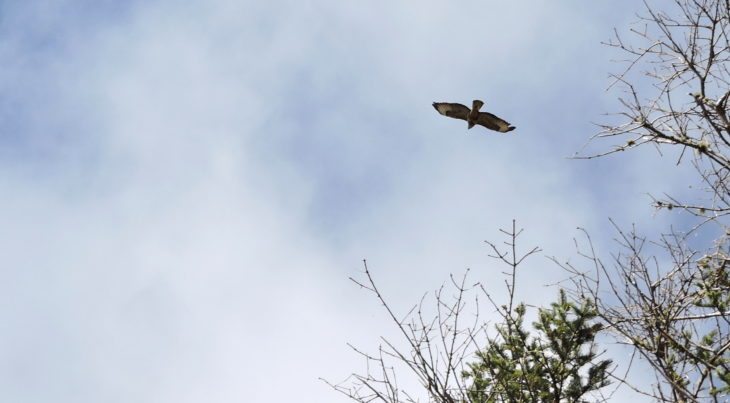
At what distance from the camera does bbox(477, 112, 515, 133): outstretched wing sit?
23.2ft

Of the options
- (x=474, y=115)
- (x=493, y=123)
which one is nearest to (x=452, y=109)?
(x=474, y=115)

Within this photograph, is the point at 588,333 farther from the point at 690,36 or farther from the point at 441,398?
the point at 441,398

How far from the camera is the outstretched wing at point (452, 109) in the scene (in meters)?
6.99

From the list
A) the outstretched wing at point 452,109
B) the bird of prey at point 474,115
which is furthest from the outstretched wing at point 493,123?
the outstretched wing at point 452,109

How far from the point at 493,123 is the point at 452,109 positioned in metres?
0.53

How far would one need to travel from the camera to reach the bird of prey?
699cm

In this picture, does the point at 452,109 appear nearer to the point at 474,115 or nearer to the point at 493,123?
the point at 474,115

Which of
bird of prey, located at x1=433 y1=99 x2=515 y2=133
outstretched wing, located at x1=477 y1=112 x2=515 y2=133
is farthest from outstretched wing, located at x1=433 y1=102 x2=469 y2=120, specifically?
outstretched wing, located at x1=477 y1=112 x2=515 y2=133

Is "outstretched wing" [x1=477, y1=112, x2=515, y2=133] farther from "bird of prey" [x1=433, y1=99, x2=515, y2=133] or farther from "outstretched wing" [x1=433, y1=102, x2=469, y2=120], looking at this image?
"outstretched wing" [x1=433, y1=102, x2=469, y2=120]

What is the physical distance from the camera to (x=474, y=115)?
7.07 meters

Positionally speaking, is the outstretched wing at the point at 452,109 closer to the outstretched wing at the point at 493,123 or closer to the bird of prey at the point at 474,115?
the bird of prey at the point at 474,115

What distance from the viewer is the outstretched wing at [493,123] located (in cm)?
706

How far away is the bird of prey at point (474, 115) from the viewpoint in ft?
22.9

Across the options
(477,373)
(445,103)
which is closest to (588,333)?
(477,373)
